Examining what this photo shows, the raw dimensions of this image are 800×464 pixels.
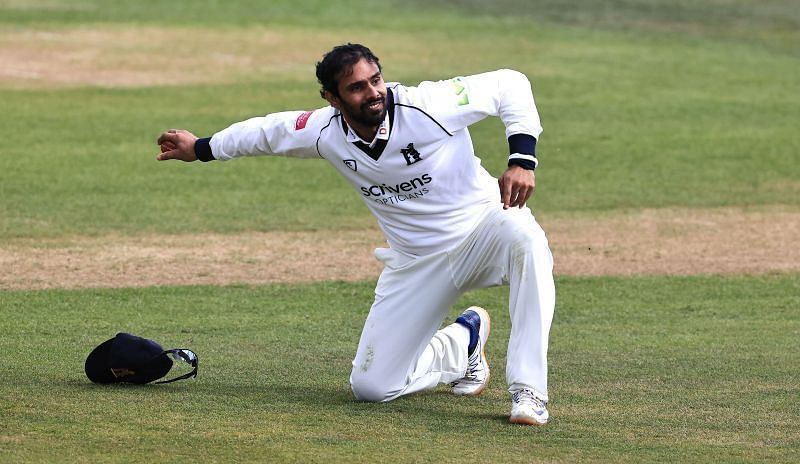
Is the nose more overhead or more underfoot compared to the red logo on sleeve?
more overhead

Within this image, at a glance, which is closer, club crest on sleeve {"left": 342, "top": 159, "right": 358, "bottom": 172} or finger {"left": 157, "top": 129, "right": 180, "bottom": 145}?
club crest on sleeve {"left": 342, "top": 159, "right": 358, "bottom": 172}

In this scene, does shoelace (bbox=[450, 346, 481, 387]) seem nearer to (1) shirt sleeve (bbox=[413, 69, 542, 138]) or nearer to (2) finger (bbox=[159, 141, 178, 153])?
(1) shirt sleeve (bbox=[413, 69, 542, 138])

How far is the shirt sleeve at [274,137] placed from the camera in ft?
23.8

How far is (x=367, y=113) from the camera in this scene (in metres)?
6.89

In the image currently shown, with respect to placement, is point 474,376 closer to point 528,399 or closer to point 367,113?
point 528,399

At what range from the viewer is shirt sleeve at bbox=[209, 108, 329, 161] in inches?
285

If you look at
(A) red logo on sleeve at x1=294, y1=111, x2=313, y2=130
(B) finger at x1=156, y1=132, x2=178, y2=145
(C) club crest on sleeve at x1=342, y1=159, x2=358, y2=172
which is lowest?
(C) club crest on sleeve at x1=342, y1=159, x2=358, y2=172

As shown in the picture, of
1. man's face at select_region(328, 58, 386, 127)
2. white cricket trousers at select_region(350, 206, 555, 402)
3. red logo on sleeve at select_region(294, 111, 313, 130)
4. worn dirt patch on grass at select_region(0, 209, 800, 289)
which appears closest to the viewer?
white cricket trousers at select_region(350, 206, 555, 402)

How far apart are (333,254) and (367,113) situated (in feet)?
18.4

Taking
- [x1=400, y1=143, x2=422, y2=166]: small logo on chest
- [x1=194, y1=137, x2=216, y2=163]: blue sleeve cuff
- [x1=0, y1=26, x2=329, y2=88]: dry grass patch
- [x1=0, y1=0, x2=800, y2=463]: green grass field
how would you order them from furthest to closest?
1. [x1=0, y1=26, x2=329, y2=88]: dry grass patch
2. [x1=194, y1=137, x2=216, y2=163]: blue sleeve cuff
3. [x1=400, y1=143, x2=422, y2=166]: small logo on chest
4. [x1=0, y1=0, x2=800, y2=463]: green grass field

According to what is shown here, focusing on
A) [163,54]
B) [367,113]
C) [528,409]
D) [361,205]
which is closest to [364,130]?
[367,113]

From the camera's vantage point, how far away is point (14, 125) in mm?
17625

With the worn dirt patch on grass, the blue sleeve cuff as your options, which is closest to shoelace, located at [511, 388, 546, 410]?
the blue sleeve cuff

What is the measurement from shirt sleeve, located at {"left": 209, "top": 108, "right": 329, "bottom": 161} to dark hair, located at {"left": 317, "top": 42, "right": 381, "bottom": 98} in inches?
11.6
